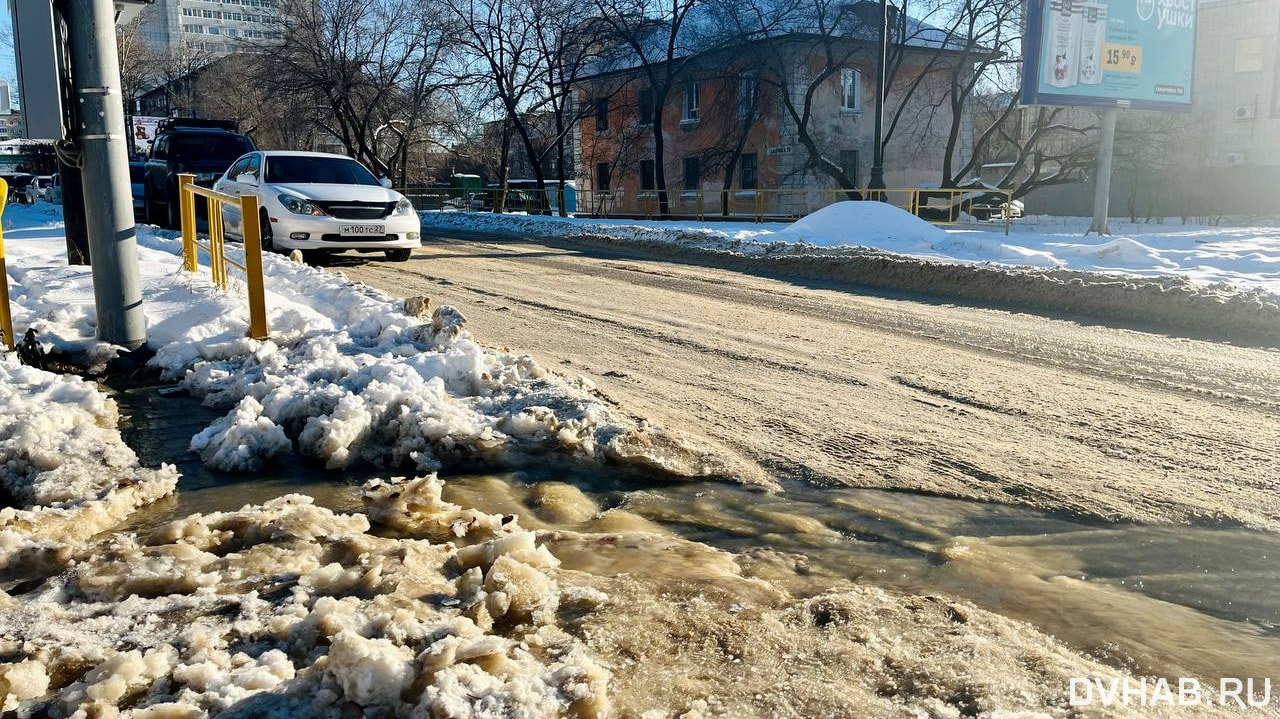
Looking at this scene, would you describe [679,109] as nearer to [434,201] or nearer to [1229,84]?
[434,201]

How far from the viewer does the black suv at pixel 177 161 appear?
17.6 m

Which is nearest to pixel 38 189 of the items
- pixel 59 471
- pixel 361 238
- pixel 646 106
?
pixel 646 106

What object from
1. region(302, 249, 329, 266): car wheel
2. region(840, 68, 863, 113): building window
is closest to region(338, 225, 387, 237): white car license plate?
region(302, 249, 329, 266): car wheel

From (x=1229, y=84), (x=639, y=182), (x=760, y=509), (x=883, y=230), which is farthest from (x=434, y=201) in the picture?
(x=760, y=509)

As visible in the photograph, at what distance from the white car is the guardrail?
16.2 m

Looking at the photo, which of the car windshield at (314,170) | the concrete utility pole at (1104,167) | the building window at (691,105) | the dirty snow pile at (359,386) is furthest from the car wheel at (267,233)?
the building window at (691,105)

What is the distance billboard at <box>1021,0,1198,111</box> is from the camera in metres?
20.3

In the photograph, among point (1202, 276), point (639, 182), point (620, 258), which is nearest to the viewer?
point (1202, 276)

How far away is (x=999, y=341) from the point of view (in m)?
7.85

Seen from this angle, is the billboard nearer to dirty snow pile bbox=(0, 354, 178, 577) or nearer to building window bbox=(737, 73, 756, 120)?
building window bbox=(737, 73, 756, 120)

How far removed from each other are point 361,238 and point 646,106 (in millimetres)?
32285

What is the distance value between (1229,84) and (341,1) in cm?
3965

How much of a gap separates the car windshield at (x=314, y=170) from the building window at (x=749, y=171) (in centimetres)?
2661

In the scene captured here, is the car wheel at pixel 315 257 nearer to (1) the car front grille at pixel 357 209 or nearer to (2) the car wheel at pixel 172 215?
(1) the car front grille at pixel 357 209
